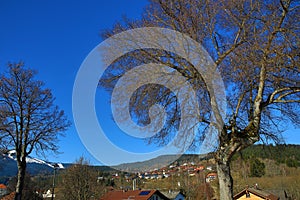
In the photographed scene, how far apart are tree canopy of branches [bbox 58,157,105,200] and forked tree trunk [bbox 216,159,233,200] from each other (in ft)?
92.7

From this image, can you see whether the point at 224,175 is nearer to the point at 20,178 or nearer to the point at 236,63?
the point at 236,63

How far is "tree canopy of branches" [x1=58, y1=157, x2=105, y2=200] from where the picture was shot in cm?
3375

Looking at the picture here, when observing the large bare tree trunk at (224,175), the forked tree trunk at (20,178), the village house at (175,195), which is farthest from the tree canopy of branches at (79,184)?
the large bare tree trunk at (224,175)

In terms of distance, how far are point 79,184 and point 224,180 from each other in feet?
95.8

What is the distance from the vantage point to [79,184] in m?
34.2

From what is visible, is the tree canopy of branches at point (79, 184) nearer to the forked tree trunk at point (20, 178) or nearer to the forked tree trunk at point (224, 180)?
the forked tree trunk at point (20, 178)

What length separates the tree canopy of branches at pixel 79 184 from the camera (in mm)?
33750

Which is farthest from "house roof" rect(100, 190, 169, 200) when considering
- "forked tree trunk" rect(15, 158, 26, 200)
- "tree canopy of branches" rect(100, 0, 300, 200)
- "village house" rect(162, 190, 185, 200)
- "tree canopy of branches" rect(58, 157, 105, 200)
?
"tree canopy of branches" rect(100, 0, 300, 200)

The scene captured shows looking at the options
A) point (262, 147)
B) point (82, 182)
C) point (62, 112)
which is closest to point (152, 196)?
point (82, 182)

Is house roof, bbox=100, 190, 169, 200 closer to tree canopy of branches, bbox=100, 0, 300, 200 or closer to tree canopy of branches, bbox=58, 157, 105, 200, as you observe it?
tree canopy of branches, bbox=58, 157, 105, 200

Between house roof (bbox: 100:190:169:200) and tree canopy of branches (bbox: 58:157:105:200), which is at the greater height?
tree canopy of branches (bbox: 58:157:105:200)

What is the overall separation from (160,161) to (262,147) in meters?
3.20

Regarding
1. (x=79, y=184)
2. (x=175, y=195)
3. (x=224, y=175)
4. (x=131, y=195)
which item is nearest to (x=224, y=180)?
(x=224, y=175)

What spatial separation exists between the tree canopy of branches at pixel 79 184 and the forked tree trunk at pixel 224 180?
28.3m
